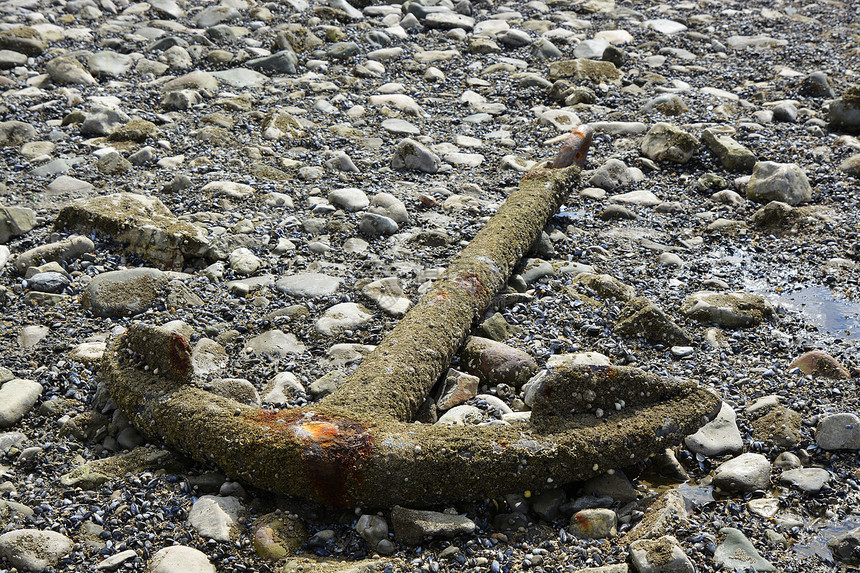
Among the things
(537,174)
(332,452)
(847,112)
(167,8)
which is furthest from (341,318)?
(167,8)

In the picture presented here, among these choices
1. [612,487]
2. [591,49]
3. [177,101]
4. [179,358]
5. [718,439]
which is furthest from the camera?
[591,49]

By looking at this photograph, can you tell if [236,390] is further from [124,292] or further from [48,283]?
[48,283]

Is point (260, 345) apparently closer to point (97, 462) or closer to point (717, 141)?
point (97, 462)

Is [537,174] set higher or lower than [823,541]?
higher

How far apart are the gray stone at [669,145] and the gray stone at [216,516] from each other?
16.4ft

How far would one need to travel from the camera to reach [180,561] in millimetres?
2781

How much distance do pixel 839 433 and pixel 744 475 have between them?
55 cm

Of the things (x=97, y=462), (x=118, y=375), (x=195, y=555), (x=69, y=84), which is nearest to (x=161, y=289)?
(x=118, y=375)

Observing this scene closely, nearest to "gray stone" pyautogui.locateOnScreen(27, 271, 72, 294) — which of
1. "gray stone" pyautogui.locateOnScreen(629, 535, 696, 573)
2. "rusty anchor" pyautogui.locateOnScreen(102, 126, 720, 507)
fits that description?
"rusty anchor" pyautogui.locateOnScreen(102, 126, 720, 507)

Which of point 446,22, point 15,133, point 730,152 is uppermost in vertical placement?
point 446,22

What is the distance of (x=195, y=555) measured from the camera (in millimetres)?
2818

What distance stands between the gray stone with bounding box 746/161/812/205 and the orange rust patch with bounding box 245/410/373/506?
14.3 ft

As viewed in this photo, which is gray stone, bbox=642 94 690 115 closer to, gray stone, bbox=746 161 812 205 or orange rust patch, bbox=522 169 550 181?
gray stone, bbox=746 161 812 205

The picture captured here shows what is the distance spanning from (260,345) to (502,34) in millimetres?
6916
